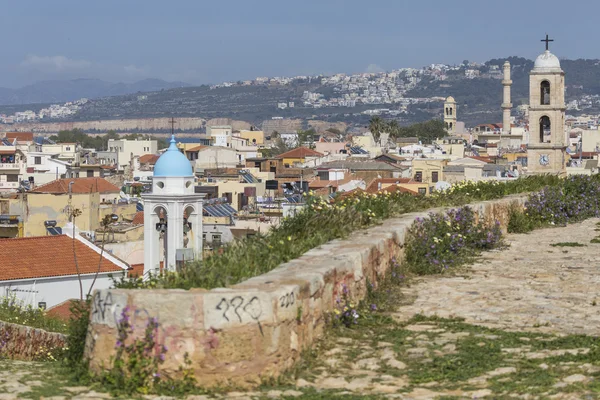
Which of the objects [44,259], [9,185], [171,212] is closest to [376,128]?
[9,185]

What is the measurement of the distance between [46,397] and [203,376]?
689mm

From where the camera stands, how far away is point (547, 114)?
30469 millimetres

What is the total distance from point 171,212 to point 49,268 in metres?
2.74

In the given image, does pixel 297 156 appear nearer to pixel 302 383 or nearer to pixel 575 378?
pixel 302 383

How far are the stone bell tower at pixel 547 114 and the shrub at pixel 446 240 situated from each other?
20.5 metres

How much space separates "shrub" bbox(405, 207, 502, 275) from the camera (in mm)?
8273

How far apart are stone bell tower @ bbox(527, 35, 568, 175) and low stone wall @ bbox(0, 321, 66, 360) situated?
70.3ft

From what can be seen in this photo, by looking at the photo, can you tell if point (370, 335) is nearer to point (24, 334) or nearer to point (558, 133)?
point (24, 334)

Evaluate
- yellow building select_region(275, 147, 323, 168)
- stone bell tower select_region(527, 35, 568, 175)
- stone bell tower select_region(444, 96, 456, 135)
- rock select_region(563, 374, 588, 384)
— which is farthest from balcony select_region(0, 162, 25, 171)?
stone bell tower select_region(444, 96, 456, 135)

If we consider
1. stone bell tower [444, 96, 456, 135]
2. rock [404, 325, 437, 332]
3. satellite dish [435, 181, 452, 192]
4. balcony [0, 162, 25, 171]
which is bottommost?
rock [404, 325, 437, 332]

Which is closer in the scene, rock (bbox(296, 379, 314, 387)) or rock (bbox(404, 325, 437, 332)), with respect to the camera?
rock (bbox(296, 379, 314, 387))

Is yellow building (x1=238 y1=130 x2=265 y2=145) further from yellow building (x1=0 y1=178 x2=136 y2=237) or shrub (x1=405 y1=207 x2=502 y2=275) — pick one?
shrub (x1=405 y1=207 x2=502 y2=275)

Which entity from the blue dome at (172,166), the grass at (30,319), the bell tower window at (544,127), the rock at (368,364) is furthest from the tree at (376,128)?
the rock at (368,364)

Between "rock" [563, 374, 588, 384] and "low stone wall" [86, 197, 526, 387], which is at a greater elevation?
"low stone wall" [86, 197, 526, 387]
